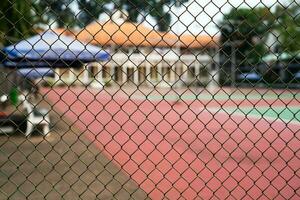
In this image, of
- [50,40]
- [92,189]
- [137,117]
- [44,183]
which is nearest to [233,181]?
[92,189]

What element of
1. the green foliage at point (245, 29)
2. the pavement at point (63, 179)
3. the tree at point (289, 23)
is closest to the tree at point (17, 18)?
the pavement at point (63, 179)

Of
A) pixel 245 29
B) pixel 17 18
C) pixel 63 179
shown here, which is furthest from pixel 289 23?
pixel 63 179

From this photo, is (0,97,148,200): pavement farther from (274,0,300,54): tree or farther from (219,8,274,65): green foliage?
(274,0,300,54): tree

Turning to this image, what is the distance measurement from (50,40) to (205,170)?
5.01 meters

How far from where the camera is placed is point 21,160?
6.30 meters

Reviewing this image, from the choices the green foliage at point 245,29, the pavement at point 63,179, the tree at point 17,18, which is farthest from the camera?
the tree at point 17,18

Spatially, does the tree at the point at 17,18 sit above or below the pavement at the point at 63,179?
above

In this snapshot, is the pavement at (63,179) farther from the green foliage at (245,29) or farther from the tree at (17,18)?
the green foliage at (245,29)

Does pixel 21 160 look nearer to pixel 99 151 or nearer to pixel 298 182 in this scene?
pixel 99 151

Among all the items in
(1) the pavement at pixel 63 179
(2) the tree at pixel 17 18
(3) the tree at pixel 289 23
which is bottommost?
(1) the pavement at pixel 63 179

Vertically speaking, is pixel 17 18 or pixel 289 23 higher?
pixel 289 23

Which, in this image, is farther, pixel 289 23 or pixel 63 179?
pixel 289 23

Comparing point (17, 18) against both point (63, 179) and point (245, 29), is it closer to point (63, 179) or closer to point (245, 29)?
point (63, 179)

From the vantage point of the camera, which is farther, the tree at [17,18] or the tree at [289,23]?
the tree at [17,18]
